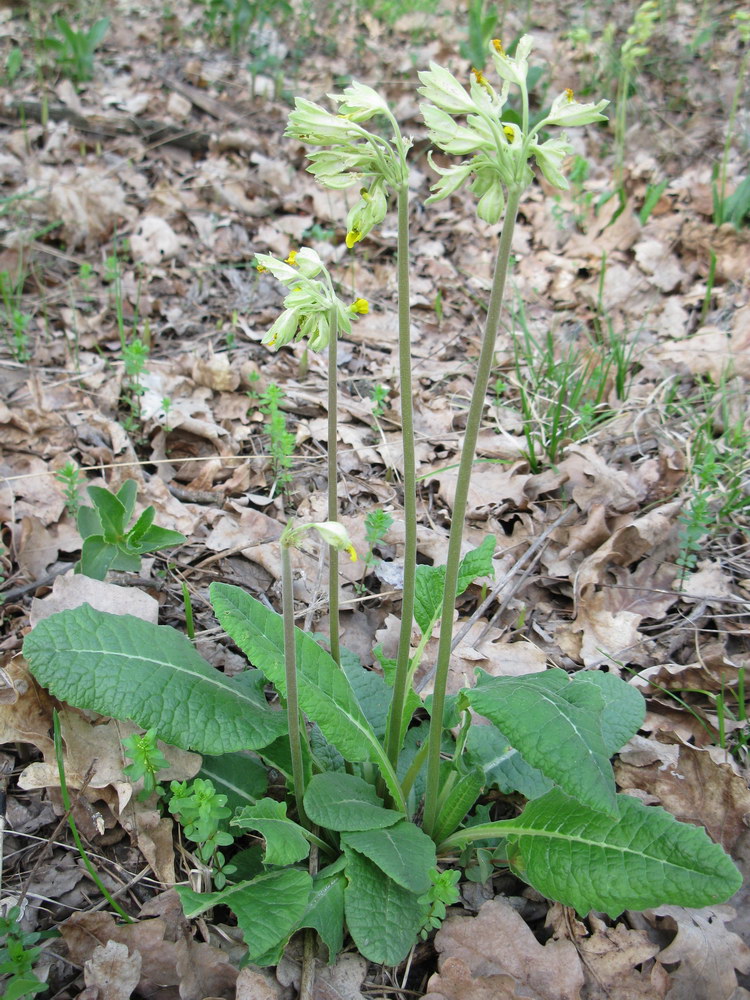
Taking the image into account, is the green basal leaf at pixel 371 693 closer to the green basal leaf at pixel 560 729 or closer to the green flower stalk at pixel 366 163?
the green basal leaf at pixel 560 729

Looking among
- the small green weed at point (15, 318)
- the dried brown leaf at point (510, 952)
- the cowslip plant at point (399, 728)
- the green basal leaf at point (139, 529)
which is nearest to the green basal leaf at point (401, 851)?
the cowslip plant at point (399, 728)

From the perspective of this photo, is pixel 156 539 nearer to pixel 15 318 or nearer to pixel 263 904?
pixel 263 904

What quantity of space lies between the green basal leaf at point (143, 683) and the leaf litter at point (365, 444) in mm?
247

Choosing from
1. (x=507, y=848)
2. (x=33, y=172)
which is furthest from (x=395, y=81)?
(x=507, y=848)

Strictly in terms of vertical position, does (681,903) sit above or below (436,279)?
below

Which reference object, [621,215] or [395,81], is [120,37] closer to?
[395,81]

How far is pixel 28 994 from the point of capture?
177 cm

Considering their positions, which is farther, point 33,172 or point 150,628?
point 33,172

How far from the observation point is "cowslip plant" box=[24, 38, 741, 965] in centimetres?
163

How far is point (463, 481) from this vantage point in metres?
1.67

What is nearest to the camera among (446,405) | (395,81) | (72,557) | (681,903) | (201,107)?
(681,903)

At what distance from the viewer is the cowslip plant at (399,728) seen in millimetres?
1627

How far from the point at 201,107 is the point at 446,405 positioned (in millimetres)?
4175

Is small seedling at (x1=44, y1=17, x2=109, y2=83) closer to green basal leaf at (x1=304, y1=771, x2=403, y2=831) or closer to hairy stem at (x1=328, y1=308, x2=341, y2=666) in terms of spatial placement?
hairy stem at (x1=328, y1=308, x2=341, y2=666)
